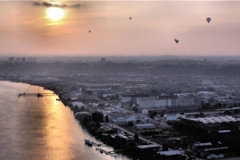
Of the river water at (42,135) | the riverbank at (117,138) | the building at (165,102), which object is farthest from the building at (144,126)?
the building at (165,102)

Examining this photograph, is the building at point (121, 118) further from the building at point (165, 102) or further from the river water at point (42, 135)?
the building at point (165, 102)

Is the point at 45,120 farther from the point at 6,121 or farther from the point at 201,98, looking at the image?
the point at 201,98

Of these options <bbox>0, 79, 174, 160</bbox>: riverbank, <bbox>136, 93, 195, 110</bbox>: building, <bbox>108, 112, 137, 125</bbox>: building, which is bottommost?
<bbox>0, 79, 174, 160</bbox>: riverbank

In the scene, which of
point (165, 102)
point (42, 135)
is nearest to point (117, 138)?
point (42, 135)

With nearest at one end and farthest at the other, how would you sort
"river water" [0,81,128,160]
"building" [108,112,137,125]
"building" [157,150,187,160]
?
"building" [157,150,187,160]
"river water" [0,81,128,160]
"building" [108,112,137,125]

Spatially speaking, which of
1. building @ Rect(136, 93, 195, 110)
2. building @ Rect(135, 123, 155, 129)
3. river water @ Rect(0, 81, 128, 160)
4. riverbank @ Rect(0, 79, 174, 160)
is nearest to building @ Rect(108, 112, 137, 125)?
riverbank @ Rect(0, 79, 174, 160)

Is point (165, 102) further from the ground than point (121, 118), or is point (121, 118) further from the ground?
point (165, 102)

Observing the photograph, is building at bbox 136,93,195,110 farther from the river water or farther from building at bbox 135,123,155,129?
building at bbox 135,123,155,129

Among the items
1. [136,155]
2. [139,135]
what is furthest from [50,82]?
[136,155]

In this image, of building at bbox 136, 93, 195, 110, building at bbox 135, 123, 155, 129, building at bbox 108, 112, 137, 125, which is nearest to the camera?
building at bbox 135, 123, 155, 129

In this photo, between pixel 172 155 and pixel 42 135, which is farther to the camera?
pixel 42 135

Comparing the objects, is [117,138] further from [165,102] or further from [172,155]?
[165,102]
